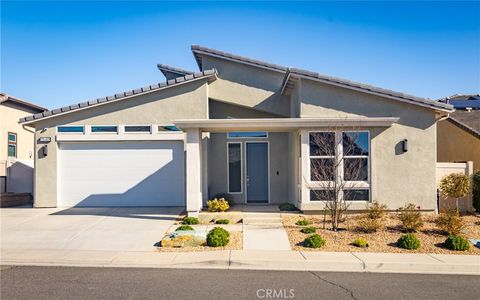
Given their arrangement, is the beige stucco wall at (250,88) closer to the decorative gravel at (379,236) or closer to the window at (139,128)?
the window at (139,128)

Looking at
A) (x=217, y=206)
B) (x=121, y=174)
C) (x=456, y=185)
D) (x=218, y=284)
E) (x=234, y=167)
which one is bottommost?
(x=218, y=284)

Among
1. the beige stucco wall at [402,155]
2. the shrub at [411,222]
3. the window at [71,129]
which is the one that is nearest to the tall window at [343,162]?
the beige stucco wall at [402,155]

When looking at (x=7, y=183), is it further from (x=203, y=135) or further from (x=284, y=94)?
(x=284, y=94)

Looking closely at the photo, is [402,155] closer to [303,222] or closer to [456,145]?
[303,222]

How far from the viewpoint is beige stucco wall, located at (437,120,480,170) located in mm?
16281

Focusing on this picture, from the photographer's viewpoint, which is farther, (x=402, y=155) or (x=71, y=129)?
(x=71, y=129)

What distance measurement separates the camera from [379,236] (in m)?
10.2

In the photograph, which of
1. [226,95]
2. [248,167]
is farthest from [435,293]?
[226,95]

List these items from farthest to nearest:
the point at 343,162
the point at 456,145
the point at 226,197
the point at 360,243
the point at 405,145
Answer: the point at 456,145 → the point at 226,197 → the point at 405,145 → the point at 343,162 → the point at 360,243

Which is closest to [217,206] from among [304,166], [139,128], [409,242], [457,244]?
[304,166]

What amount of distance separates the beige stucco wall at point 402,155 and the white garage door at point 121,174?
568 cm

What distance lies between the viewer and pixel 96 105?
15055mm

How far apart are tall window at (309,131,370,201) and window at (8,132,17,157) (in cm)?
1595

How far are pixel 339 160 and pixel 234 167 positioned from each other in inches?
185
